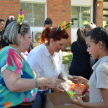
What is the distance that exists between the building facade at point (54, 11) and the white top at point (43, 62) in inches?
232

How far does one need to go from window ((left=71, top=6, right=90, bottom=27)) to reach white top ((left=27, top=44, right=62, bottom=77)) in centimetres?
729

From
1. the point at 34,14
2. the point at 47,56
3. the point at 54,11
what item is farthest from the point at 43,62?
the point at 34,14

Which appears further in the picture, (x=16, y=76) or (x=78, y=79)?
(x=78, y=79)

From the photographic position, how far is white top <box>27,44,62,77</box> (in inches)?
88.7

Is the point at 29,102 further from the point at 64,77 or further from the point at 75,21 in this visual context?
the point at 75,21

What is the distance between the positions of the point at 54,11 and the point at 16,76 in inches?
289

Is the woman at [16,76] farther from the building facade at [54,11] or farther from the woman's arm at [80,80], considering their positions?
the building facade at [54,11]

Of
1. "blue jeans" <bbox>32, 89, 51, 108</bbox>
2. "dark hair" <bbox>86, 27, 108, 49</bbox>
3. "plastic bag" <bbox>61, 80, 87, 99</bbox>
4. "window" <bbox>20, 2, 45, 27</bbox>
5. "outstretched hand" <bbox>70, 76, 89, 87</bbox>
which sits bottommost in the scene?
"blue jeans" <bbox>32, 89, 51, 108</bbox>

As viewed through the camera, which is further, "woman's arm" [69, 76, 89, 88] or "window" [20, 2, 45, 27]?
"window" [20, 2, 45, 27]

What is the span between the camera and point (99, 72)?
1411 mm

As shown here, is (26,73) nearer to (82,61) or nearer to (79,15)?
(82,61)

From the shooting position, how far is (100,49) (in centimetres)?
156

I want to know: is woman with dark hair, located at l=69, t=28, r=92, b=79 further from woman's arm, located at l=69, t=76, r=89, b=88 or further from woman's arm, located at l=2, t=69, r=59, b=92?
woman's arm, located at l=2, t=69, r=59, b=92

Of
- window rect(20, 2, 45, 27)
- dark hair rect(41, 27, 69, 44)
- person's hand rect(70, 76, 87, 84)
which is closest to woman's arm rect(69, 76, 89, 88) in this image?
person's hand rect(70, 76, 87, 84)
